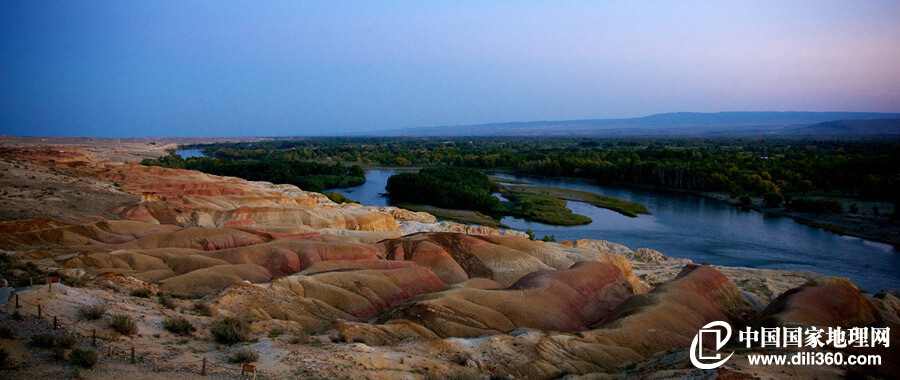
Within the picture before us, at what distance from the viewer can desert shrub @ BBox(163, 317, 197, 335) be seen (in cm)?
1291

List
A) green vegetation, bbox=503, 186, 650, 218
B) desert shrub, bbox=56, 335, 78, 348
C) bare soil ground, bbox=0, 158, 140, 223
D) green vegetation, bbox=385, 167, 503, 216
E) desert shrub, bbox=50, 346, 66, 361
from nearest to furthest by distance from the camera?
1. desert shrub, bbox=50, 346, 66, 361
2. desert shrub, bbox=56, 335, 78, 348
3. bare soil ground, bbox=0, 158, 140, 223
4. green vegetation, bbox=503, 186, 650, 218
5. green vegetation, bbox=385, 167, 503, 216

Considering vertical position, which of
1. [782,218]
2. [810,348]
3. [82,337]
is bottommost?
[782,218]

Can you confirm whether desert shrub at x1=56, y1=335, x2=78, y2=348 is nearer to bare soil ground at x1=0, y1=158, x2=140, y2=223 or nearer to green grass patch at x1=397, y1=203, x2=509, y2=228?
bare soil ground at x1=0, y1=158, x2=140, y2=223

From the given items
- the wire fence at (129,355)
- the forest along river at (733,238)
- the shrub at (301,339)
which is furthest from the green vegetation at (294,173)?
the wire fence at (129,355)

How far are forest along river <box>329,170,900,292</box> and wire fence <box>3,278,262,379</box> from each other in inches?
1600

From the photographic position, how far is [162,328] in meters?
13.0

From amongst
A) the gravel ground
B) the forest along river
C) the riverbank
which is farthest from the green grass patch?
the gravel ground

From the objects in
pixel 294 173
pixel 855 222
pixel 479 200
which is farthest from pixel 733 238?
pixel 294 173

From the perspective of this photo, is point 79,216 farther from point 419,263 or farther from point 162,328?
point 162,328

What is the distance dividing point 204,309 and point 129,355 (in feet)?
14.8

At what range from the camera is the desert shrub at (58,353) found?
32.8 ft

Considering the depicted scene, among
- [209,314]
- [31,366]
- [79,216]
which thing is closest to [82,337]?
[31,366]

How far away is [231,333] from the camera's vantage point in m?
12.8

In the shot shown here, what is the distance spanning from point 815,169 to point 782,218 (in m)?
28.0
